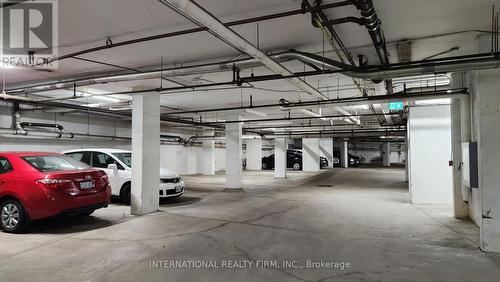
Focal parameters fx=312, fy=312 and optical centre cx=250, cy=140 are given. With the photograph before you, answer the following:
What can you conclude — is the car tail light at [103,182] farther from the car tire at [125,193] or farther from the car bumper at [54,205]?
the car tire at [125,193]

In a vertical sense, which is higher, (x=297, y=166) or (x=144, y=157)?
(x=144, y=157)

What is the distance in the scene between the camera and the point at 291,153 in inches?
891

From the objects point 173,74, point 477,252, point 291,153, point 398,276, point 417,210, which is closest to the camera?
point 398,276

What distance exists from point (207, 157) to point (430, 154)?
13.1 m

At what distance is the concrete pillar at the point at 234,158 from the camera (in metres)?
10.9

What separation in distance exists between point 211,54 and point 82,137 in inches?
333

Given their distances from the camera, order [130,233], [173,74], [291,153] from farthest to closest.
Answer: [291,153]
[173,74]
[130,233]

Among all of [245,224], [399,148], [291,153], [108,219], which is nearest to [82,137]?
[108,219]

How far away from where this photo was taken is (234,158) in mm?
11102

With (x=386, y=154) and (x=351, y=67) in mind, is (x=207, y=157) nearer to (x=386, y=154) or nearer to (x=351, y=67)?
(x=351, y=67)

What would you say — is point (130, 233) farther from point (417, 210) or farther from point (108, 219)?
point (417, 210)

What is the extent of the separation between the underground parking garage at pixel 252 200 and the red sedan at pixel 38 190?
24 millimetres

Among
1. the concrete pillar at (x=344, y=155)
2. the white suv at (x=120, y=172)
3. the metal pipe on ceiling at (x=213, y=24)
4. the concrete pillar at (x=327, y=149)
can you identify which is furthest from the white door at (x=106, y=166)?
the concrete pillar at (x=344, y=155)

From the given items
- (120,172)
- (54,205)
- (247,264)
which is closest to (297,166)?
(120,172)
